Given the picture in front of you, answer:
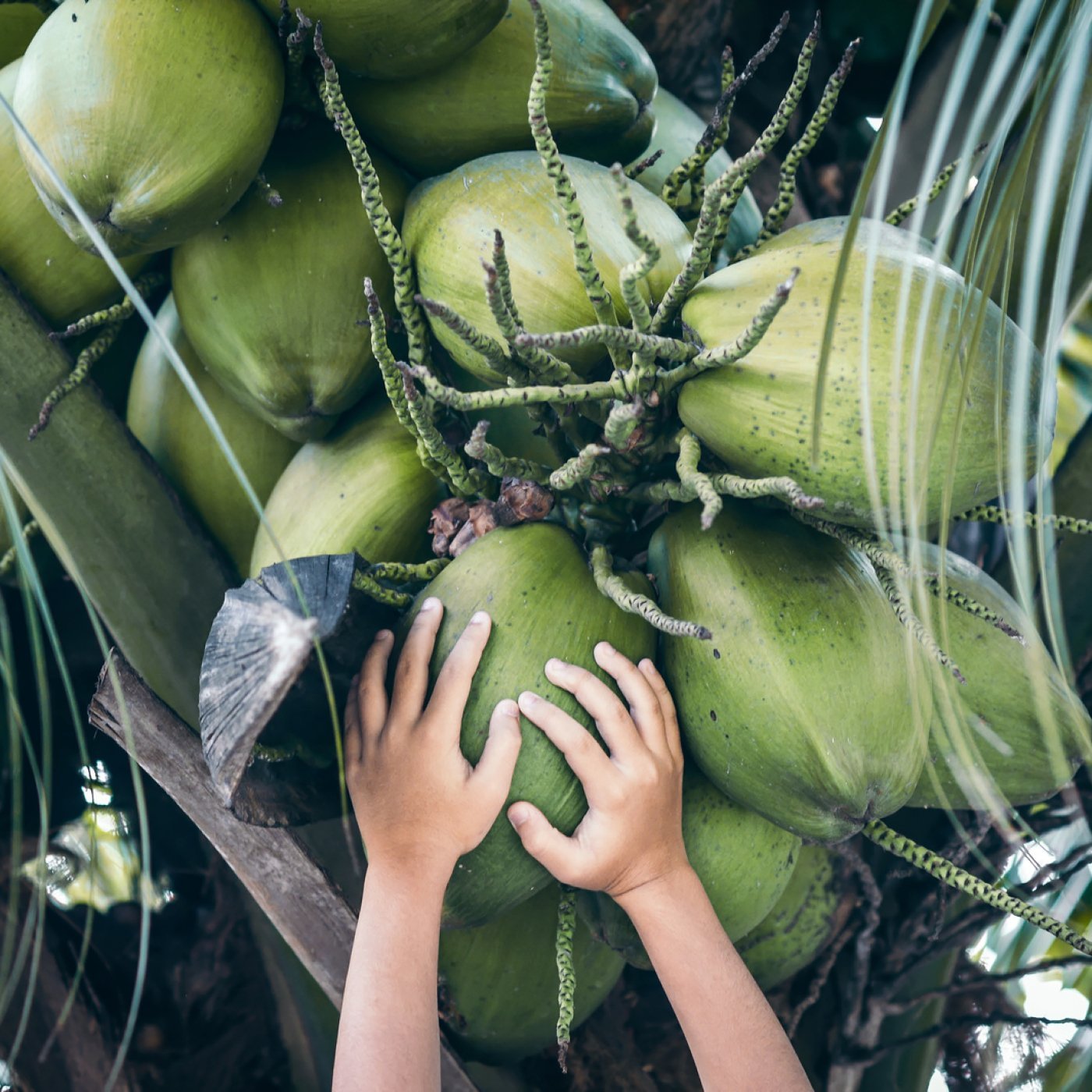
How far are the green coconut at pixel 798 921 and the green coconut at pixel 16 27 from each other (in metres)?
1.56

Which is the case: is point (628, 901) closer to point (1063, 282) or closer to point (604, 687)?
point (604, 687)

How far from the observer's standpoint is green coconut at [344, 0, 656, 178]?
1.23 metres

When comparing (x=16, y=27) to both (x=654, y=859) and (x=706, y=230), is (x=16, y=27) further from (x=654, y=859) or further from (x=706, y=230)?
(x=654, y=859)

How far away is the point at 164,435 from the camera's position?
56.3 inches

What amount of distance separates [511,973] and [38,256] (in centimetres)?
110

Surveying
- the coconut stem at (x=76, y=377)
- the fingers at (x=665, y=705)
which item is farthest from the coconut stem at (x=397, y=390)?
the coconut stem at (x=76, y=377)

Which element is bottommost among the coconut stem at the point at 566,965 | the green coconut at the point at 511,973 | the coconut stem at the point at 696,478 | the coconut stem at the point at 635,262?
the green coconut at the point at 511,973

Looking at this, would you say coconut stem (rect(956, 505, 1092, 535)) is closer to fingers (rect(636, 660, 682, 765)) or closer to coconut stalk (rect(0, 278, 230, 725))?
fingers (rect(636, 660, 682, 765))

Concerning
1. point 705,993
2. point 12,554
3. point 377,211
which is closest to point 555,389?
point 377,211

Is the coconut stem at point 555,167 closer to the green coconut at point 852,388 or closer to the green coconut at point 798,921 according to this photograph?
the green coconut at point 852,388

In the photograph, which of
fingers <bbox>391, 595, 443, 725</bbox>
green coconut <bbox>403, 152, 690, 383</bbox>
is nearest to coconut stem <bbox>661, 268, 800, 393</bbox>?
green coconut <bbox>403, 152, 690, 383</bbox>

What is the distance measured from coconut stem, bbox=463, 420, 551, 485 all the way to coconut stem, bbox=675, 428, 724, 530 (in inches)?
6.3

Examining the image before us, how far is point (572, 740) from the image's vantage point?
3.52ft

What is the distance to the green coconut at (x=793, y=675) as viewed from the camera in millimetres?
1027
